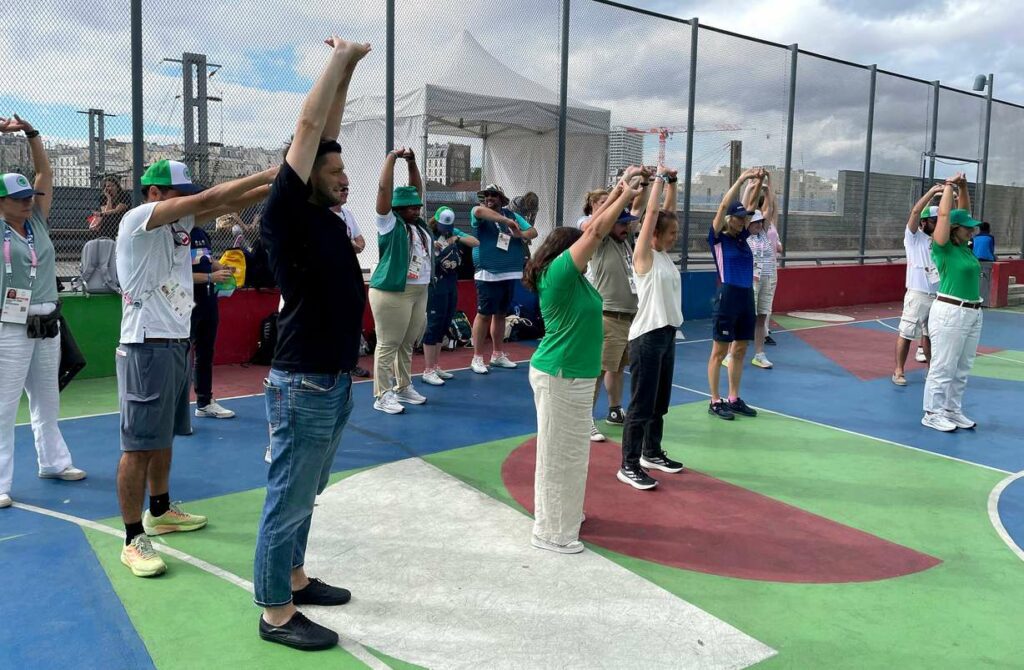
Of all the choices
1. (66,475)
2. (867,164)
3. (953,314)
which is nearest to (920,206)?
(953,314)

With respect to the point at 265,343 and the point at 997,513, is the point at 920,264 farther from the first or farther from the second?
the point at 265,343

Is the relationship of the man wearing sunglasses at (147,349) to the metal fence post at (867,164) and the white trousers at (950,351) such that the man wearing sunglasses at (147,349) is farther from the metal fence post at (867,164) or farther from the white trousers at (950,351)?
the metal fence post at (867,164)

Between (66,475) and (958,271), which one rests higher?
(958,271)

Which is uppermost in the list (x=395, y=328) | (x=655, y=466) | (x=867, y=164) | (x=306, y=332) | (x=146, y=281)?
(x=867, y=164)

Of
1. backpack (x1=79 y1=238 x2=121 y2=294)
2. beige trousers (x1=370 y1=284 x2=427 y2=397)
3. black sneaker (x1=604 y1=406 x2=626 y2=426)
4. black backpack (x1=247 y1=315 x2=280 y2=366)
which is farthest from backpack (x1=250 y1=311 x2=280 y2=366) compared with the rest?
black sneaker (x1=604 y1=406 x2=626 y2=426)

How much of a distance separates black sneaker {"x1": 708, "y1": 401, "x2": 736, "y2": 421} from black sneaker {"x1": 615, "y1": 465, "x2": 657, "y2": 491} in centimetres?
198

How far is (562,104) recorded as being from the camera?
11055mm

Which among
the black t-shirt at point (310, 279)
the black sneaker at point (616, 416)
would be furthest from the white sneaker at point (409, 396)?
the black t-shirt at point (310, 279)

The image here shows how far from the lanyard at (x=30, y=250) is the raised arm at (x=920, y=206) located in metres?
6.74

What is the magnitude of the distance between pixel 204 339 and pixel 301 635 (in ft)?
13.0

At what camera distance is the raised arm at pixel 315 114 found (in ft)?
9.31

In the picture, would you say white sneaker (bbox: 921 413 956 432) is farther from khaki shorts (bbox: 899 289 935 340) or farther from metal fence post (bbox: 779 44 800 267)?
metal fence post (bbox: 779 44 800 267)

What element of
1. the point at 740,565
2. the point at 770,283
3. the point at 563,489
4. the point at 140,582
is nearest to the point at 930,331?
the point at 770,283

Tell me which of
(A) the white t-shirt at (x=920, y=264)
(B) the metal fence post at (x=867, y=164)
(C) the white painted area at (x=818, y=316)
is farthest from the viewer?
(B) the metal fence post at (x=867, y=164)
